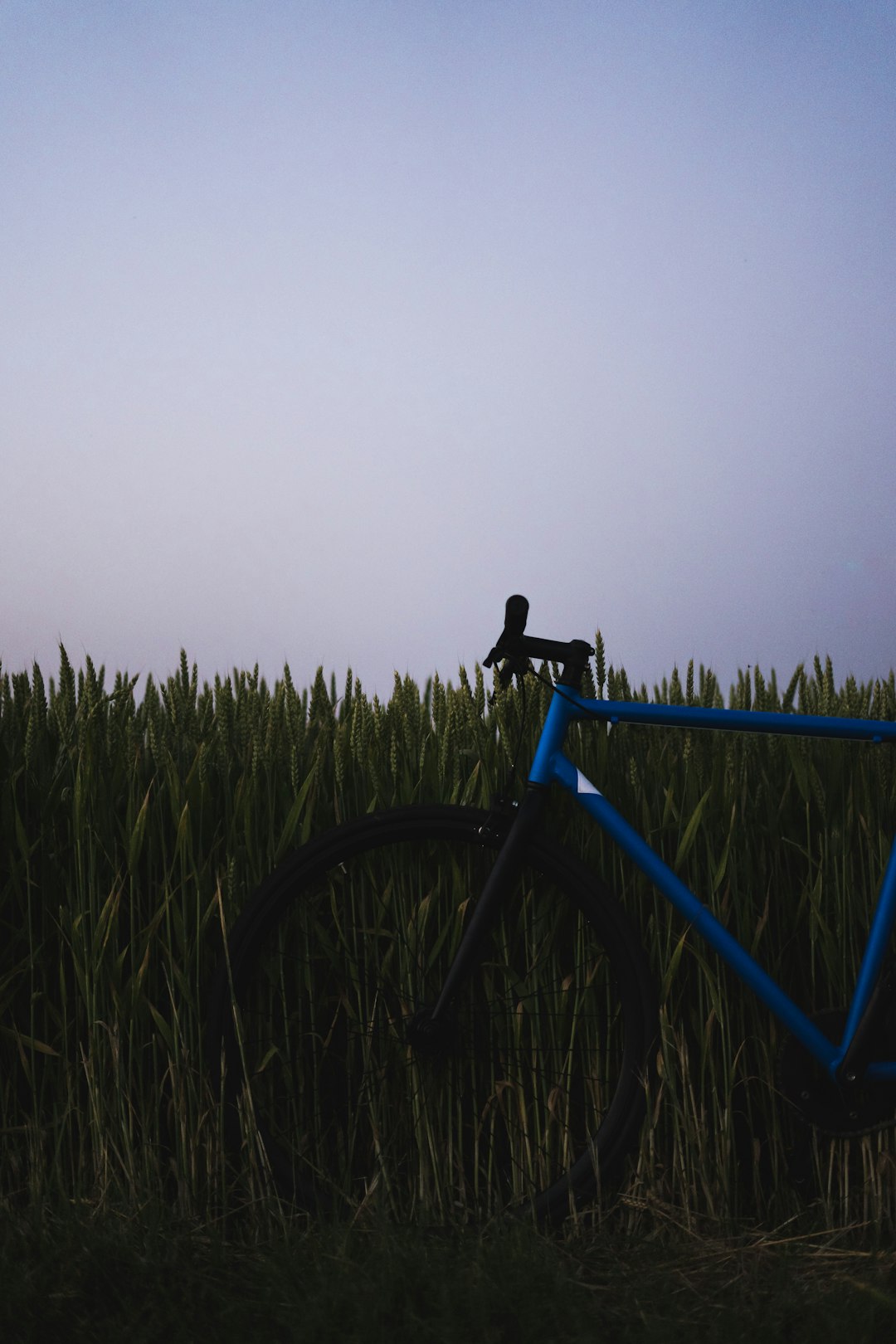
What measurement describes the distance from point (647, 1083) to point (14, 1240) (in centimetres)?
148

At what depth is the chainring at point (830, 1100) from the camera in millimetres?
2488

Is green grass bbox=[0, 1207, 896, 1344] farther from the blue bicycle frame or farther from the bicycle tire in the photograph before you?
the blue bicycle frame

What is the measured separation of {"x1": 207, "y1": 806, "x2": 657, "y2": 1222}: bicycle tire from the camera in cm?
250

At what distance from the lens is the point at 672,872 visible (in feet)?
8.05

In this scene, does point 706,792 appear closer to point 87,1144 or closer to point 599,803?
point 599,803

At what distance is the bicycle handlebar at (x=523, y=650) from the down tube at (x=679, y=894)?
0.22m

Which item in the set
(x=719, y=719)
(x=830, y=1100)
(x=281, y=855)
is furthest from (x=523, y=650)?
(x=830, y=1100)

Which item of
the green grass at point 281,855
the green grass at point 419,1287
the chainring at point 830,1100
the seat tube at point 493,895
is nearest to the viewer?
the green grass at point 419,1287

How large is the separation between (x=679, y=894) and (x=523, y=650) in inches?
26.8

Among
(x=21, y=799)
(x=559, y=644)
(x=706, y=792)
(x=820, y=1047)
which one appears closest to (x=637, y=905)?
(x=706, y=792)

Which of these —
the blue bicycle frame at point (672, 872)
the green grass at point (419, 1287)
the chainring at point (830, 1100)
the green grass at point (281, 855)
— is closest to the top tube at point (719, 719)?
the blue bicycle frame at point (672, 872)

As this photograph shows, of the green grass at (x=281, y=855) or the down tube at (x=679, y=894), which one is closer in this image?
the down tube at (x=679, y=894)

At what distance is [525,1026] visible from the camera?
8.49 feet

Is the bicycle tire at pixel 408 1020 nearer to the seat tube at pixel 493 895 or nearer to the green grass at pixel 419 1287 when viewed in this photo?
the seat tube at pixel 493 895
